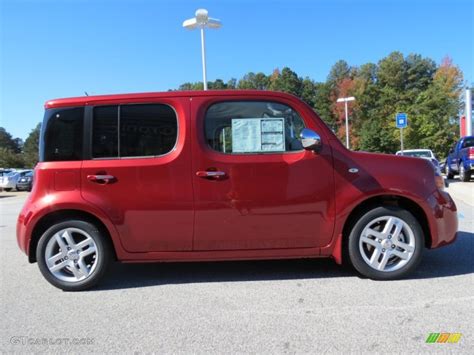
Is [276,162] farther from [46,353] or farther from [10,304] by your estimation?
[10,304]

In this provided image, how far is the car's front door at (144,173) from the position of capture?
14.4 ft

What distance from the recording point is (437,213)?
4.50 meters

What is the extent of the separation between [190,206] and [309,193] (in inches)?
→ 45.0

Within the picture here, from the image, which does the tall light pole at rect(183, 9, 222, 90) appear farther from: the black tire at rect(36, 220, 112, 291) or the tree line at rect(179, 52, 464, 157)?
the tree line at rect(179, 52, 464, 157)

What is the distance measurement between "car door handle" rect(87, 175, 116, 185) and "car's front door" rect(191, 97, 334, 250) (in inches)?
31.1

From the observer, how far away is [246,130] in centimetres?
445

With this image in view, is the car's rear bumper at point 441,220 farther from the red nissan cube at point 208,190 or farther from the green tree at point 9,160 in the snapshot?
the green tree at point 9,160

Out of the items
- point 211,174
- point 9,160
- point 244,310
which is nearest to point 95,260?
point 211,174

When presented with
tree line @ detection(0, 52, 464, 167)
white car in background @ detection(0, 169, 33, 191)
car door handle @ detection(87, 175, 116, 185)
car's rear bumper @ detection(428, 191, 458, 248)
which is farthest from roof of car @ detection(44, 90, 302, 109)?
tree line @ detection(0, 52, 464, 167)

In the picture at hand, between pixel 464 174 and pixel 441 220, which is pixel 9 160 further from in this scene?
pixel 441 220

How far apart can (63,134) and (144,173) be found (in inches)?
35.4

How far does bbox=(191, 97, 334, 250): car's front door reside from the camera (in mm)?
4375

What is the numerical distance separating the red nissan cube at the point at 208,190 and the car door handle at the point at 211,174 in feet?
0.04

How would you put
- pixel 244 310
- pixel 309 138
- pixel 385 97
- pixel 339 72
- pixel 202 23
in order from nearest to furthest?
pixel 244 310, pixel 309 138, pixel 202 23, pixel 385 97, pixel 339 72
